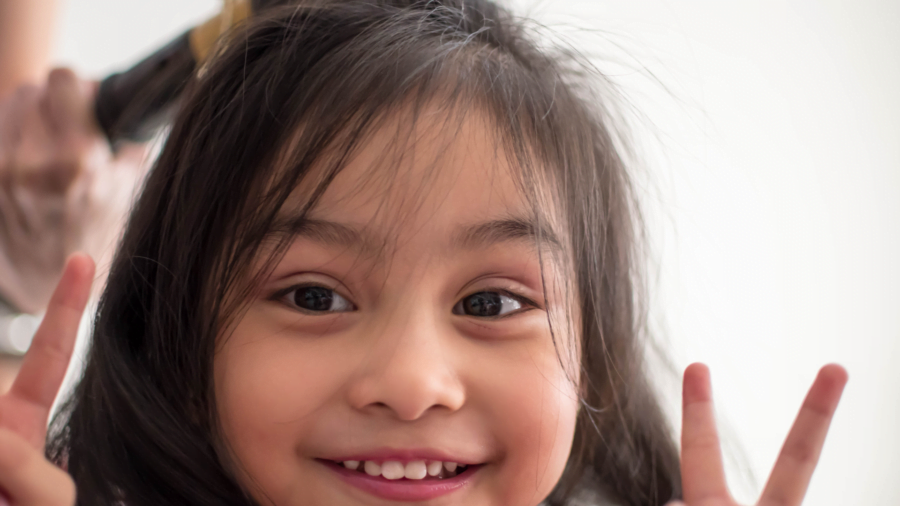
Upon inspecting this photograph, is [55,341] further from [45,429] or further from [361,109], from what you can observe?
[361,109]

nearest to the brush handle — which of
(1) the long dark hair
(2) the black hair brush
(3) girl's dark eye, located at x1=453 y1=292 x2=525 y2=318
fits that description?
(2) the black hair brush

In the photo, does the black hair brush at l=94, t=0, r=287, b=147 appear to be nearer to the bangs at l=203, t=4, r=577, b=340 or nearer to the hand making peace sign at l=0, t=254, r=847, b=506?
the bangs at l=203, t=4, r=577, b=340

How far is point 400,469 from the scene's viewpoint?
2.22 feet

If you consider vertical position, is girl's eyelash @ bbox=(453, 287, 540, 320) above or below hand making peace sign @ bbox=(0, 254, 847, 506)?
above

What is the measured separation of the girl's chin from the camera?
2.20 ft

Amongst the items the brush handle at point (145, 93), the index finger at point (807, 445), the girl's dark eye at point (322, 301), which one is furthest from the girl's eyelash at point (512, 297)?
the brush handle at point (145, 93)

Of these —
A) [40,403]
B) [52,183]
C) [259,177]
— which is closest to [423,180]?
[259,177]

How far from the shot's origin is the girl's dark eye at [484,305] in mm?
709

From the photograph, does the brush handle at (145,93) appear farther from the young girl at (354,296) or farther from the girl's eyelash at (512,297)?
the girl's eyelash at (512,297)

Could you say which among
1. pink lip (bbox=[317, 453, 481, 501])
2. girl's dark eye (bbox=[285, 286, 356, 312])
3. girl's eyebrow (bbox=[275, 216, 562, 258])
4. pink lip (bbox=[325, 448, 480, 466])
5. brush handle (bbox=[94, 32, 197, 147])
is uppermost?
brush handle (bbox=[94, 32, 197, 147])

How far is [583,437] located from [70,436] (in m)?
0.66

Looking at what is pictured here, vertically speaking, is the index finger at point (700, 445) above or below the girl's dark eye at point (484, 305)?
below

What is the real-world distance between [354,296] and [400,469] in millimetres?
175

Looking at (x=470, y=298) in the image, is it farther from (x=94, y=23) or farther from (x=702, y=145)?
(x=94, y=23)
